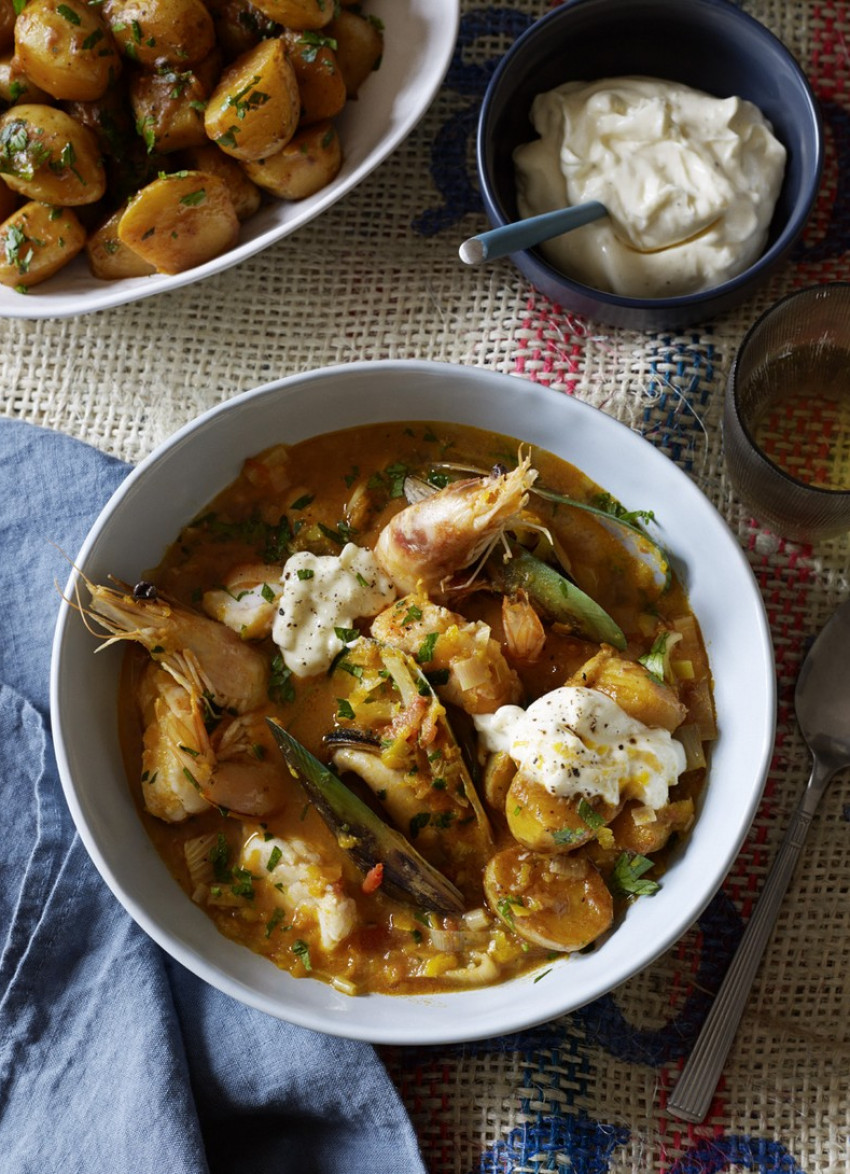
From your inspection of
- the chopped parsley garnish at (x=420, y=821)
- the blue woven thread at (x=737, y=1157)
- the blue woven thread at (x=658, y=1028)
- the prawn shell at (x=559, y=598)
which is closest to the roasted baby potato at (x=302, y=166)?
the prawn shell at (x=559, y=598)

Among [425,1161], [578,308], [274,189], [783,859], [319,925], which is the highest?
[274,189]

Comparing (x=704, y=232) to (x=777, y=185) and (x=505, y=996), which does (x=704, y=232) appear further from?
(x=505, y=996)

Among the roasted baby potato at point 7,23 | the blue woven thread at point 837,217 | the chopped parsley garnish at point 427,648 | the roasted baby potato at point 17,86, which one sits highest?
the roasted baby potato at point 7,23

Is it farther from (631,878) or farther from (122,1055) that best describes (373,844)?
(122,1055)

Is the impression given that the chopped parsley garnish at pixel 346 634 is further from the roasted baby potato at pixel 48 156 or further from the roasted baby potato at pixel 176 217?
the roasted baby potato at pixel 48 156

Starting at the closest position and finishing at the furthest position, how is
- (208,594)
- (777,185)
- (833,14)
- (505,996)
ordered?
1. (505,996)
2. (208,594)
3. (777,185)
4. (833,14)

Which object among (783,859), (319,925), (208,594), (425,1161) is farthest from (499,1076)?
(208,594)

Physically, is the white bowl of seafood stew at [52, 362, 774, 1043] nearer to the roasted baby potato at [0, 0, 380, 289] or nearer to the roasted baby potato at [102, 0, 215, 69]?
the roasted baby potato at [0, 0, 380, 289]

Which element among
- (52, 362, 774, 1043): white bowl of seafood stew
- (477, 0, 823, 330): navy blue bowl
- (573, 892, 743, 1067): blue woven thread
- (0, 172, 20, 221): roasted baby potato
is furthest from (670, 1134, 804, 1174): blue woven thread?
(0, 172, 20, 221): roasted baby potato
